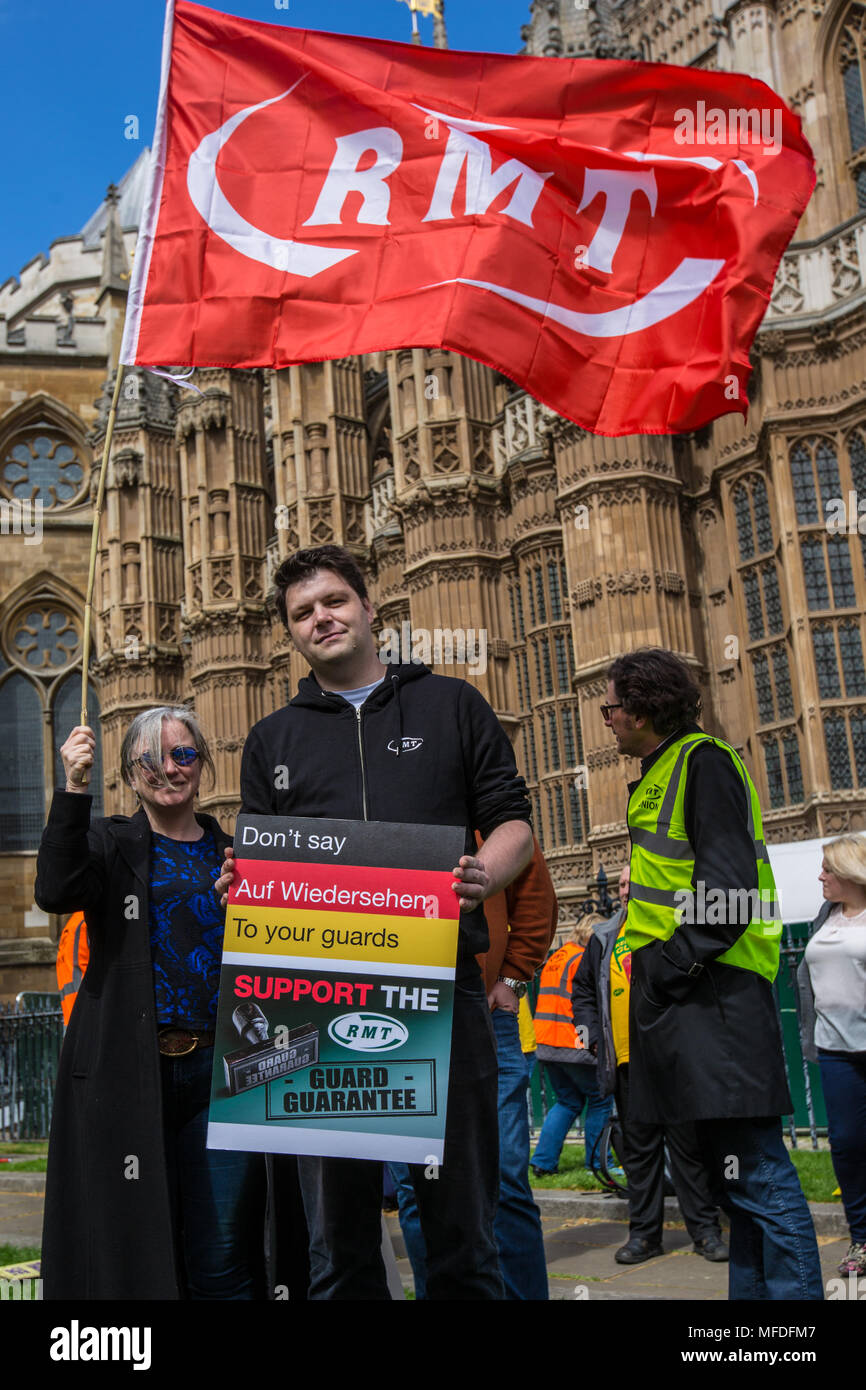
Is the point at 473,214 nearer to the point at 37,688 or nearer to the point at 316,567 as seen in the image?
the point at 316,567

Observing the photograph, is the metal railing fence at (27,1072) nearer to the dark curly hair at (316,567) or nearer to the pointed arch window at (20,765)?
the dark curly hair at (316,567)

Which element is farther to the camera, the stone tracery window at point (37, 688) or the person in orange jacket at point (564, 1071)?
the stone tracery window at point (37, 688)

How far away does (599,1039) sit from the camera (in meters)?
6.97

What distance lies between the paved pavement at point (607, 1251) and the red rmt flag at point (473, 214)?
3.47 metres

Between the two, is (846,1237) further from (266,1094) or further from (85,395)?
(85,395)

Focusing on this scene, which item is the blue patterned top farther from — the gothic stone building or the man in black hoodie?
the gothic stone building

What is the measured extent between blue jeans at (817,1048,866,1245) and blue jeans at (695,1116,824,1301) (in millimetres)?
1601

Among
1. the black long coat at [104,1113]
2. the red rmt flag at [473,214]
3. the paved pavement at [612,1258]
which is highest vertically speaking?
the red rmt flag at [473,214]

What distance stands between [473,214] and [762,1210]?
404cm

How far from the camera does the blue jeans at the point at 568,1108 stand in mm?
8125

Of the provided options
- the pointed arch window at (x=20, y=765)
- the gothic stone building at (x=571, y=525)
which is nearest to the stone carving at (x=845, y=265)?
the gothic stone building at (x=571, y=525)

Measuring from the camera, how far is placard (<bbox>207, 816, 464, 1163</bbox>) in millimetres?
2922

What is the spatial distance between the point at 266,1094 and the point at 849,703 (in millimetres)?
12849
